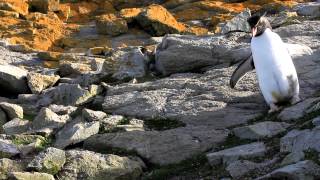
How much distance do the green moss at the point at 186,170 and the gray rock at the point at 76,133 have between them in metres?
2.22

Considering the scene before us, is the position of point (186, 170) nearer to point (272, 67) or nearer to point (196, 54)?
point (272, 67)

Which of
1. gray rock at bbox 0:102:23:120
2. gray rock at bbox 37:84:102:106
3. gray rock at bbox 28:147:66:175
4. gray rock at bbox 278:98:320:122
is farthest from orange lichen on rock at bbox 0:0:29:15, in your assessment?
gray rock at bbox 278:98:320:122

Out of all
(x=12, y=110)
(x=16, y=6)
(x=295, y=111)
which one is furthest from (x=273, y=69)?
(x=16, y=6)

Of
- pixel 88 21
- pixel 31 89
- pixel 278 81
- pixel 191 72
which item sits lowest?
pixel 88 21

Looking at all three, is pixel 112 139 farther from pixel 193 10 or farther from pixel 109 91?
pixel 193 10

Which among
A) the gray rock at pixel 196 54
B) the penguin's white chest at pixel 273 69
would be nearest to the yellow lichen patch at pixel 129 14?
the gray rock at pixel 196 54

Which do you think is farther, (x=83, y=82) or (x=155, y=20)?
(x=155, y=20)

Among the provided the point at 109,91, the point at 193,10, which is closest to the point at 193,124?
the point at 109,91

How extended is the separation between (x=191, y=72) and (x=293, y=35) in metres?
3.13

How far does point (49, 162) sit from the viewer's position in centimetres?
1150

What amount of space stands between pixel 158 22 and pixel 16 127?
45.4 feet

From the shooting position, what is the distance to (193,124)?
13656mm

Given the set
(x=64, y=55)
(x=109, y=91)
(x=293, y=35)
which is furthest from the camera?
(x=64, y=55)

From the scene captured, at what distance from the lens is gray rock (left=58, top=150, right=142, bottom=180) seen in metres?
11.4
